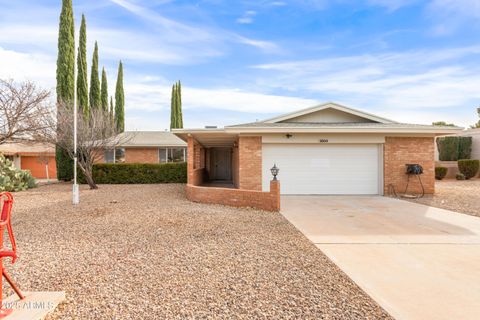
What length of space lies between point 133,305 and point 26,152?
31588mm

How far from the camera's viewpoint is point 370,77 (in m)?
17.9

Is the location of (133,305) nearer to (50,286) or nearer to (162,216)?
(50,286)

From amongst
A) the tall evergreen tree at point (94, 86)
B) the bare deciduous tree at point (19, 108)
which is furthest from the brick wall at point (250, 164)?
the tall evergreen tree at point (94, 86)

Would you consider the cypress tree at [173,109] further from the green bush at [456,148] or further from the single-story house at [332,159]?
the green bush at [456,148]

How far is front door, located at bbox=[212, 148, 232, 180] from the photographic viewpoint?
23156 mm

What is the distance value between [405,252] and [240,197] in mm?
5442

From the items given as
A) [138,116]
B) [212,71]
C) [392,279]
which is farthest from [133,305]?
[138,116]

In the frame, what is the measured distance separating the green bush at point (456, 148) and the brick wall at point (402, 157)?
15242 millimetres

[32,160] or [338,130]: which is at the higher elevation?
[338,130]

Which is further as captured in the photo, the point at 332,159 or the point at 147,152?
the point at 147,152

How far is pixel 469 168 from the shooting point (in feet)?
68.9

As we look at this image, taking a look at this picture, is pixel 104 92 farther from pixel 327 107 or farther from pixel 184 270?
pixel 184 270

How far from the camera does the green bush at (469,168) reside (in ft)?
68.7

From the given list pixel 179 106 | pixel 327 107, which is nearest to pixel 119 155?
pixel 179 106
